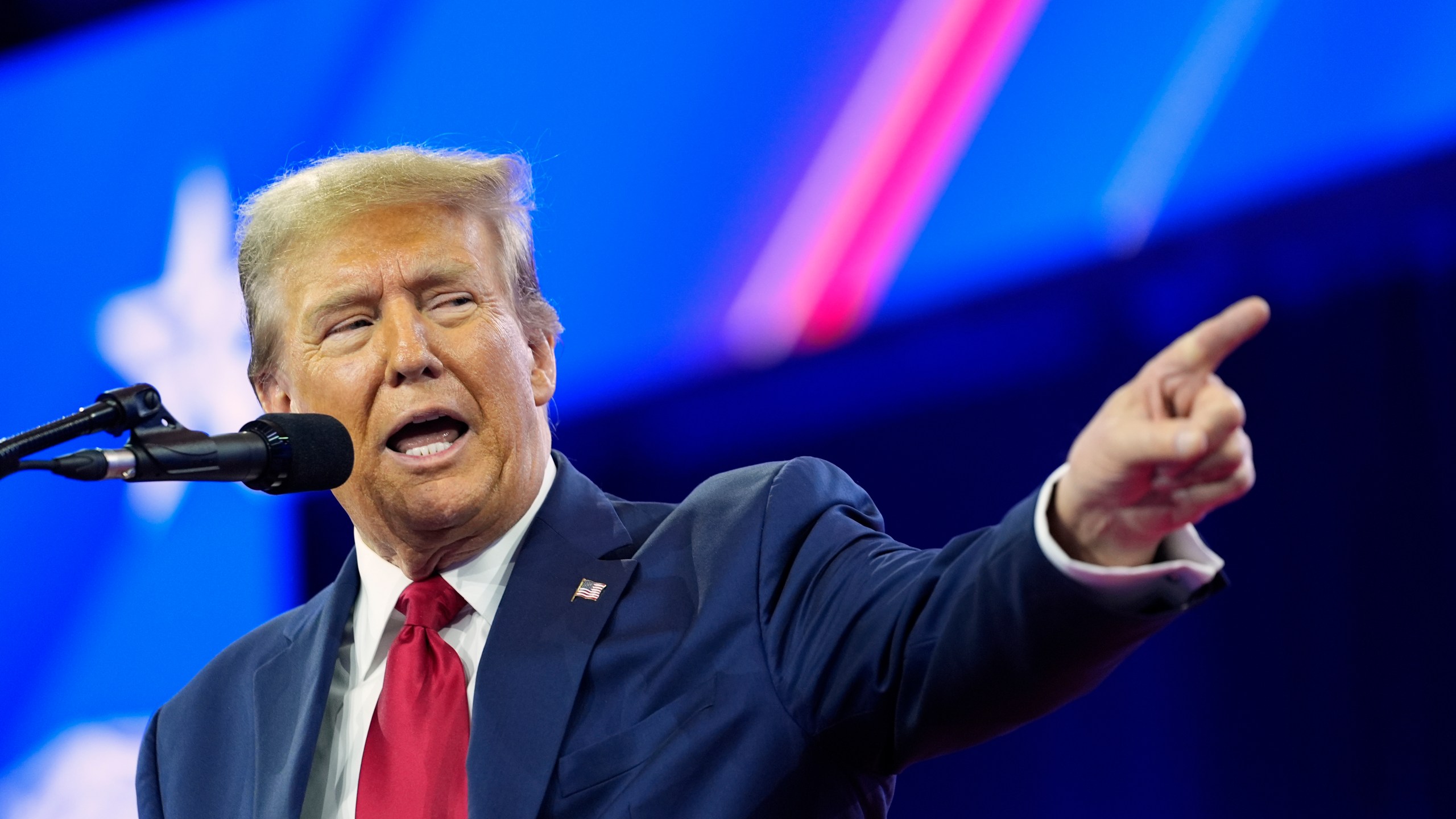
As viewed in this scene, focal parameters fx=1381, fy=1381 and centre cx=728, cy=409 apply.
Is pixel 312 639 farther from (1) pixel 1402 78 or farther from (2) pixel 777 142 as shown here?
(1) pixel 1402 78

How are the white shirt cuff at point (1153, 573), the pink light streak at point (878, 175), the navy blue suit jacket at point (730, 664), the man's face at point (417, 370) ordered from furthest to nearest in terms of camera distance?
the pink light streak at point (878, 175) < the man's face at point (417, 370) < the navy blue suit jacket at point (730, 664) < the white shirt cuff at point (1153, 573)

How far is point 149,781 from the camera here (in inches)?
74.6

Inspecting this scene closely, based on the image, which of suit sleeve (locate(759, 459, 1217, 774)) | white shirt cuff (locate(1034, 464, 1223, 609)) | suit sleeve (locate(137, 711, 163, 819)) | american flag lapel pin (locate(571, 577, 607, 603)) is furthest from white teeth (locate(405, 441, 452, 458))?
white shirt cuff (locate(1034, 464, 1223, 609))

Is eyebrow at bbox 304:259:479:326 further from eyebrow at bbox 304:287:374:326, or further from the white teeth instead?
the white teeth

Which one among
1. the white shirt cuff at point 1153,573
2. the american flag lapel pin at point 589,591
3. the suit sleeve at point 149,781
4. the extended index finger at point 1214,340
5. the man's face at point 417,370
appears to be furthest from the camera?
the suit sleeve at point 149,781

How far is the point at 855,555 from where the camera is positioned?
1.47 metres

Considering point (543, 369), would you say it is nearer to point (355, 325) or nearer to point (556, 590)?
point (355, 325)

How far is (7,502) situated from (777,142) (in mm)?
2064

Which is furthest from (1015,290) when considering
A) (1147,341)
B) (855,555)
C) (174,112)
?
(174,112)

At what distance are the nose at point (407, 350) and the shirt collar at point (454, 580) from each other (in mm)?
216

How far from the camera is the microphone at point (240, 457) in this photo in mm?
1097

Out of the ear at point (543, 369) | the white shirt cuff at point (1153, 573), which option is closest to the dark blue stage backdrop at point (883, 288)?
the ear at point (543, 369)

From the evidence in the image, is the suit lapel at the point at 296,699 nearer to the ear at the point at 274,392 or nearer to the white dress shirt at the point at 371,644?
the white dress shirt at the point at 371,644

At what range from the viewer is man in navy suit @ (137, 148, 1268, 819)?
1084mm
